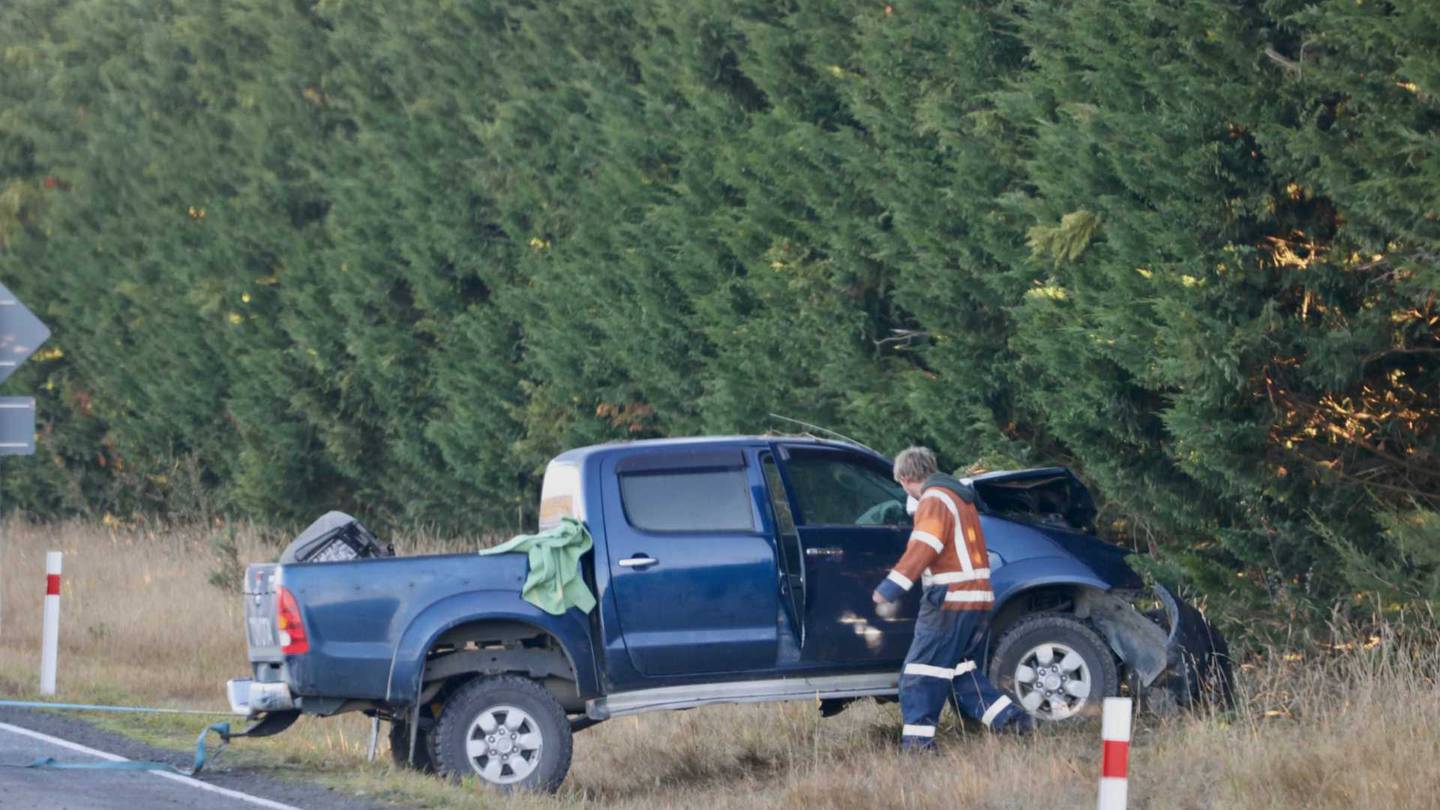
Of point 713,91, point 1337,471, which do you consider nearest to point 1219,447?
point 1337,471

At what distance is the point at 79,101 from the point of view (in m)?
30.2

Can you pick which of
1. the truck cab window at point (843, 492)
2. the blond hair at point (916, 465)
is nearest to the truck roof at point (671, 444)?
the truck cab window at point (843, 492)

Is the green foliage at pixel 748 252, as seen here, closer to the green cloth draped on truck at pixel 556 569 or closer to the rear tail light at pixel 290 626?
the green cloth draped on truck at pixel 556 569

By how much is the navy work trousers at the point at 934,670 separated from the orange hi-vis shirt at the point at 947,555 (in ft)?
0.22

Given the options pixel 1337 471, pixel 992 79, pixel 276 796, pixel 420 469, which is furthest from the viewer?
pixel 420 469

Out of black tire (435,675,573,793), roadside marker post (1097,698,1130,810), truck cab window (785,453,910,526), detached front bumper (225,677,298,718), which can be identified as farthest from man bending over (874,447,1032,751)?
roadside marker post (1097,698,1130,810)

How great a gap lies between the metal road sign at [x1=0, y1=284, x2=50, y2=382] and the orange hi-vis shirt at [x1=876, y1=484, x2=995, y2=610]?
30.8 ft

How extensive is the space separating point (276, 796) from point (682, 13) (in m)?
9.10

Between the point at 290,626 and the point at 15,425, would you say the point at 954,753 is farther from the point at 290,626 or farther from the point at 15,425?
the point at 15,425

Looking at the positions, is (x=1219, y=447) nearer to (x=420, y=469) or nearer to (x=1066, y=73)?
(x=1066, y=73)

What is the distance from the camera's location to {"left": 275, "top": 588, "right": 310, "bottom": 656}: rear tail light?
1045cm

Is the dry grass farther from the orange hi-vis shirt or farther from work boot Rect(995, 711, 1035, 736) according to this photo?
the orange hi-vis shirt

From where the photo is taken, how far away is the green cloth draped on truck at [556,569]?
35.0 ft

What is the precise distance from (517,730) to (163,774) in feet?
7.13
